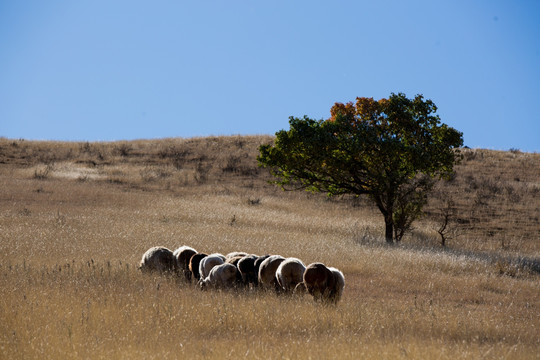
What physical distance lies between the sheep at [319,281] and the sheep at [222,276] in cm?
167

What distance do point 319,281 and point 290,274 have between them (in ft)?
2.52

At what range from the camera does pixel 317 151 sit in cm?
2339

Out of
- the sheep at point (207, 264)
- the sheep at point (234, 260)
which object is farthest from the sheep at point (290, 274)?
the sheep at point (207, 264)

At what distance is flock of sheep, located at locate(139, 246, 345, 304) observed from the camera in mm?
9078

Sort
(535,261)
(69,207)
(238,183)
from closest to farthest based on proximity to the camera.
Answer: (535,261) → (69,207) → (238,183)

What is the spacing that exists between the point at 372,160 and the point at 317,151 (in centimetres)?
246

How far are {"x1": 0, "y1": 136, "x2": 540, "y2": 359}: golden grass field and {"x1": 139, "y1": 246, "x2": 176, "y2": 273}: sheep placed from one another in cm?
61

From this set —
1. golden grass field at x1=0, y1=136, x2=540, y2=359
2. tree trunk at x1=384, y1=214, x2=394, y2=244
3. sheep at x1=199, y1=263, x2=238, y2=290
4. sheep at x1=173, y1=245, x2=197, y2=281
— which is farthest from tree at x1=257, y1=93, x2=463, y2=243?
sheep at x1=199, y1=263, x2=238, y2=290

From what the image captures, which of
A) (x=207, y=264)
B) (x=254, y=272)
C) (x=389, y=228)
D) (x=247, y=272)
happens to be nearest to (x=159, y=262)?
(x=207, y=264)

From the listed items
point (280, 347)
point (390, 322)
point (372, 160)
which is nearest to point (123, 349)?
point (280, 347)

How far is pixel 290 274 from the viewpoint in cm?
964

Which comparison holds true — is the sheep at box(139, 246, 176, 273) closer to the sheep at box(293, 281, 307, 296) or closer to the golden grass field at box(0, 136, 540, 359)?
the golden grass field at box(0, 136, 540, 359)

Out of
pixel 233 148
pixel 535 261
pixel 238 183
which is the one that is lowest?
pixel 535 261

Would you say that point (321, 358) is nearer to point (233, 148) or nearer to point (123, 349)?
point (123, 349)
